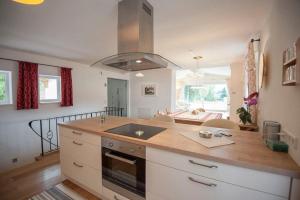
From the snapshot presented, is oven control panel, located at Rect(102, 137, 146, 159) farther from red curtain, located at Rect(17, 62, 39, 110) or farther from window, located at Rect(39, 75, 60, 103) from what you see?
window, located at Rect(39, 75, 60, 103)

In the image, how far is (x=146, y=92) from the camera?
5660mm

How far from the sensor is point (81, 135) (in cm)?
170

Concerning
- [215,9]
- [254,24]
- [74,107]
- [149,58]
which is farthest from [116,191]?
[74,107]

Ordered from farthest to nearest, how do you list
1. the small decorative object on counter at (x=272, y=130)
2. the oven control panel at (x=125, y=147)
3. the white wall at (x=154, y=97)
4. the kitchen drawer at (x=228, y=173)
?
the white wall at (x=154, y=97)
the oven control panel at (x=125, y=147)
the small decorative object on counter at (x=272, y=130)
the kitchen drawer at (x=228, y=173)

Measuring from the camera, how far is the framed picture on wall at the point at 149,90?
551 centimetres

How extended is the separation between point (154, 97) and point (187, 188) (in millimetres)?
4524

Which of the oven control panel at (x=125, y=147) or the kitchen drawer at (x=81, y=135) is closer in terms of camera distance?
the oven control panel at (x=125, y=147)

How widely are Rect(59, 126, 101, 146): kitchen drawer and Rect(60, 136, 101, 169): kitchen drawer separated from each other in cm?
4

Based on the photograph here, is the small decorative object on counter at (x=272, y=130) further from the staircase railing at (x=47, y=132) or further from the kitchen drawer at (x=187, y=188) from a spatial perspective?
the staircase railing at (x=47, y=132)

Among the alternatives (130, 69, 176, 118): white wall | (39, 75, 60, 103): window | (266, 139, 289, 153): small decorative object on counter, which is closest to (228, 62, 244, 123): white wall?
(130, 69, 176, 118): white wall

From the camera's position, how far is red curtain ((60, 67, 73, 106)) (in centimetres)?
371

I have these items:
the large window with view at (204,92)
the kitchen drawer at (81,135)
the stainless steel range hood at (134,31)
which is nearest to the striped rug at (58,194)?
the kitchen drawer at (81,135)

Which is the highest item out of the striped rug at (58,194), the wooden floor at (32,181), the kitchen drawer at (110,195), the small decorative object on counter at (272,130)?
the small decorative object on counter at (272,130)

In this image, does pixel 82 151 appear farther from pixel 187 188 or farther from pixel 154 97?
pixel 154 97
